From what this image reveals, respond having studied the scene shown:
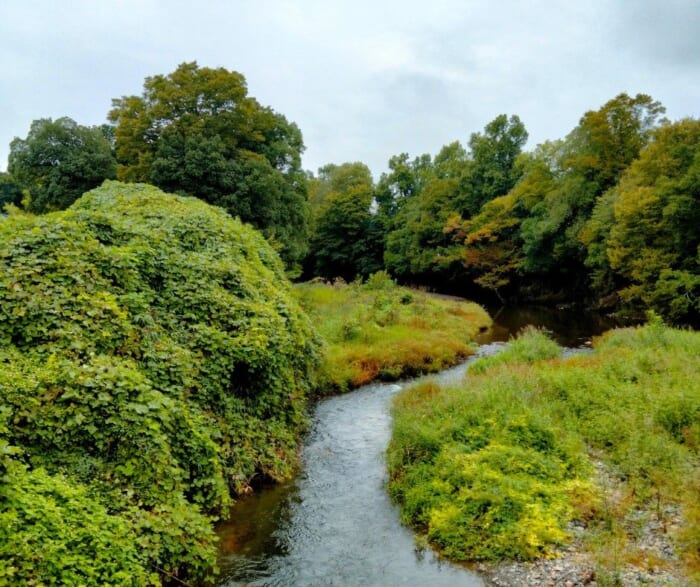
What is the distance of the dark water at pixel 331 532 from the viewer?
835cm

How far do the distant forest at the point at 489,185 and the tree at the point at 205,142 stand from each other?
0.29ft

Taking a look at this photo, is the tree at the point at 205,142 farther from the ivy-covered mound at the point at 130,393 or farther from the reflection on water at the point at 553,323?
the ivy-covered mound at the point at 130,393

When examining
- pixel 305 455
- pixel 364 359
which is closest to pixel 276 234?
pixel 364 359

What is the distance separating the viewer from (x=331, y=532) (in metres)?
9.70

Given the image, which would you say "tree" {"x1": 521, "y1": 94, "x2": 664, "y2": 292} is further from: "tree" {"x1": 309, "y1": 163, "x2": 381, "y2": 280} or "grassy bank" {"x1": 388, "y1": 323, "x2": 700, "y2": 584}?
"grassy bank" {"x1": 388, "y1": 323, "x2": 700, "y2": 584}

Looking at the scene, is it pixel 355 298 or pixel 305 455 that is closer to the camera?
pixel 305 455

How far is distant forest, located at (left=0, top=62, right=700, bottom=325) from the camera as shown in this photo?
3058 cm

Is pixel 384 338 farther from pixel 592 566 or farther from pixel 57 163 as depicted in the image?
pixel 57 163

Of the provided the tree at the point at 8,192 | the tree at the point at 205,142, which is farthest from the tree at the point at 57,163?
the tree at the point at 8,192

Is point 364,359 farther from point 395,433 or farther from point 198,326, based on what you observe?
point 198,326

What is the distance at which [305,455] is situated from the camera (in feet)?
43.7

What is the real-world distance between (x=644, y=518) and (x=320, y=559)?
5823mm

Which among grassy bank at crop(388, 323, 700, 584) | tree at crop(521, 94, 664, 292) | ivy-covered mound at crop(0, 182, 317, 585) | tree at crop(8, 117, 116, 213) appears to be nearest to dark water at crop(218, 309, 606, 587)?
grassy bank at crop(388, 323, 700, 584)

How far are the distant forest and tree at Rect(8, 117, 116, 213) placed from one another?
87 mm
